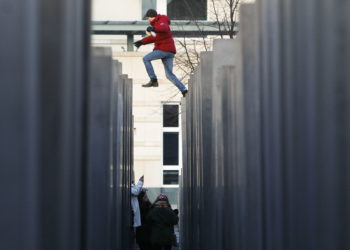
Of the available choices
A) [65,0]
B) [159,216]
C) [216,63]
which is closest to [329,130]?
[65,0]

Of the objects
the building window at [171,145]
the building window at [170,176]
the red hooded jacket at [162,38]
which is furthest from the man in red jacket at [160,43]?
the building window at [170,176]

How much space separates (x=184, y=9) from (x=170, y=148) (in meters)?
4.81

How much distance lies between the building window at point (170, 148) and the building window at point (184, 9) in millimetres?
4054

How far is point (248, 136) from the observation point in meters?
7.23

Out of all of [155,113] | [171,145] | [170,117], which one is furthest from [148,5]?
[171,145]

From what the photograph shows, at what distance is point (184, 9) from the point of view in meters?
31.3

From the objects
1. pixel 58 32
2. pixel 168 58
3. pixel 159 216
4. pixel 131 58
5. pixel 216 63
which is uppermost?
pixel 131 58

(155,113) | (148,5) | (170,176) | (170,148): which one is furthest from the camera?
(170,148)

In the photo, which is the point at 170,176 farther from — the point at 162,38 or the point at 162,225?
the point at 162,38

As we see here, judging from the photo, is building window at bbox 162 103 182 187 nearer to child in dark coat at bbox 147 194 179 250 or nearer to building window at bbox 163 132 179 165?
building window at bbox 163 132 179 165

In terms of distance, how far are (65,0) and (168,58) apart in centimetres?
1314

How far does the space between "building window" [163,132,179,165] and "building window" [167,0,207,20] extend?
4054 millimetres

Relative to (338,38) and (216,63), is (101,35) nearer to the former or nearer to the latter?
(216,63)

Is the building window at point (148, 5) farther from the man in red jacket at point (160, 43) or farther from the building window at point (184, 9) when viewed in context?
the man in red jacket at point (160, 43)
